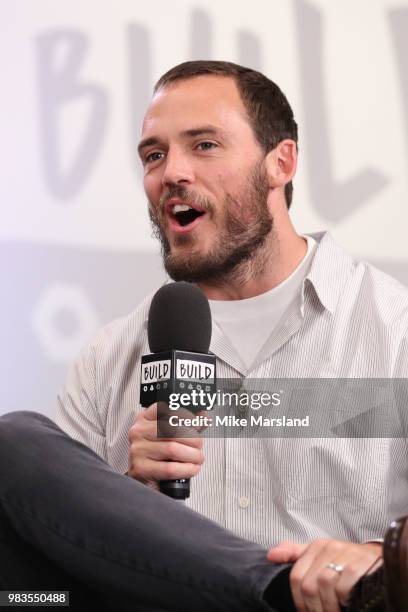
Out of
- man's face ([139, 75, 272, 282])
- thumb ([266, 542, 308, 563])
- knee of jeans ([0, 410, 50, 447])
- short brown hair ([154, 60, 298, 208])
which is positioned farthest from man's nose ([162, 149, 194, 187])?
thumb ([266, 542, 308, 563])

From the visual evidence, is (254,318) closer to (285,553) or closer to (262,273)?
(262,273)

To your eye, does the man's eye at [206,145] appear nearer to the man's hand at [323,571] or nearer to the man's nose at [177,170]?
the man's nose at [177,170]

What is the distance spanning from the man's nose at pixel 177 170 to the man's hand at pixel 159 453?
29.1 inches

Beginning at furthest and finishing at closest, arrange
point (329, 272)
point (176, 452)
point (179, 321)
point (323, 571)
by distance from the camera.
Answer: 1. point (329, 272)
2. point (179, 321)
3. point (176, 452)
4. point (323, 571)

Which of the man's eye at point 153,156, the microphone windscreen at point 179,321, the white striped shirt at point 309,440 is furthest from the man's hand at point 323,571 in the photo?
the man's eye at point 153,156

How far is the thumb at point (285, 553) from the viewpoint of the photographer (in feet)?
3.96

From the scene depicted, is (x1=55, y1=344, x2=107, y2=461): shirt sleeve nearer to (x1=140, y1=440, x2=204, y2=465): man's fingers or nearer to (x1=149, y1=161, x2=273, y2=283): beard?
(x1=149, y1=161, x2=273, y2=283): beard

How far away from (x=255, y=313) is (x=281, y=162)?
0.44 m

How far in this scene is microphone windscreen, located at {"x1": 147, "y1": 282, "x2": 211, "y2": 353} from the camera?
152 cm

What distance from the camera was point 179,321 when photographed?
153 cm

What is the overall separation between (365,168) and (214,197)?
756 mm

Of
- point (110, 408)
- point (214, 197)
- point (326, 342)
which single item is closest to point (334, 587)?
point (326, 342)

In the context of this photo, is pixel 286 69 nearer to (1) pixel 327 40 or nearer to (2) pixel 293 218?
(1) pixel 327 40

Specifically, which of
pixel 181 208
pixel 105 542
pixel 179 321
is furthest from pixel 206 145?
pixel 105 542
